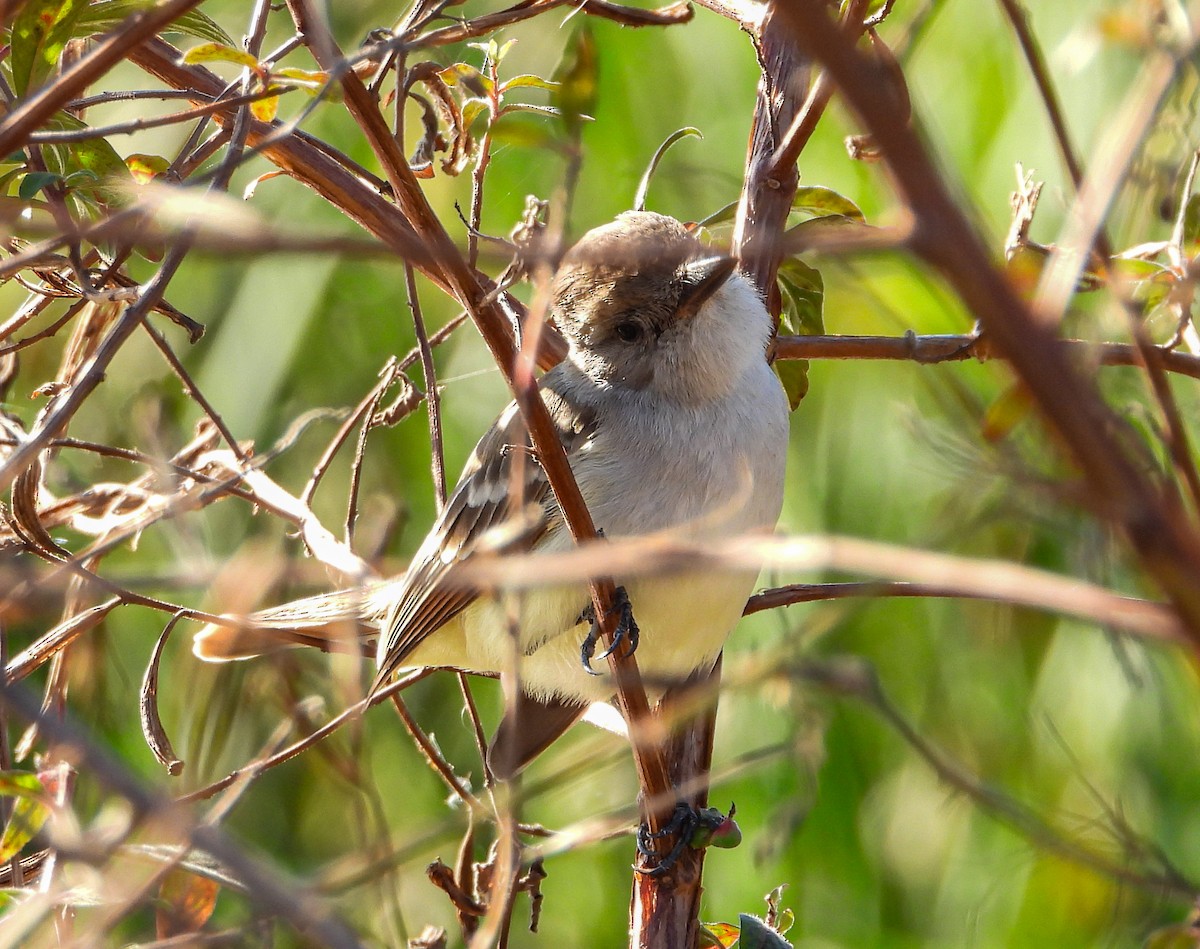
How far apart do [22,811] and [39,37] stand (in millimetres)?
850

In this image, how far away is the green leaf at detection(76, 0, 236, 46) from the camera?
1492mm

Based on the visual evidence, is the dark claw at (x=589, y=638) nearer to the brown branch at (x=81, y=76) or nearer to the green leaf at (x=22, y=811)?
the green leaf at (x=22, y=811)

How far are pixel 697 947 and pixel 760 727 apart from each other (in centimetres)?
208

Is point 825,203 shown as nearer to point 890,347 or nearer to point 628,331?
point 890,347

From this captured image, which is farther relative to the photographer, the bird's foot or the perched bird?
the perched bird

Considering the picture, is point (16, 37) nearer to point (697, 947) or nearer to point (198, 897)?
point (198, 897)

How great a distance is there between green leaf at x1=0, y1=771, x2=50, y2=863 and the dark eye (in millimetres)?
1323

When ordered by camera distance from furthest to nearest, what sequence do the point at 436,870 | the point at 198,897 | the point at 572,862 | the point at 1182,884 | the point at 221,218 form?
the point at 572,862 → the point at 436,870 → the point at 198,897 → the point at 1182,884 → the point at 221,218

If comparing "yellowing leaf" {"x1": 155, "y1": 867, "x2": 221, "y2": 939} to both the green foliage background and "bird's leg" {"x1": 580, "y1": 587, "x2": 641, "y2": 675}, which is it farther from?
the green foliage background

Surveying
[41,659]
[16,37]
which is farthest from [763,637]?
[16,37]

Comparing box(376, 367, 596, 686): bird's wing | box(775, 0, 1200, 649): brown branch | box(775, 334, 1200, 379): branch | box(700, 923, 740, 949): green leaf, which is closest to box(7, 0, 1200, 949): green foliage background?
box(376, 367, 596, 686): bird's wing

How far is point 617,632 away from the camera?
1564mm

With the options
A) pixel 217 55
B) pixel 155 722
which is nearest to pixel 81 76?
pixel 217 55

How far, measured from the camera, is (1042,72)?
0.78 meters
